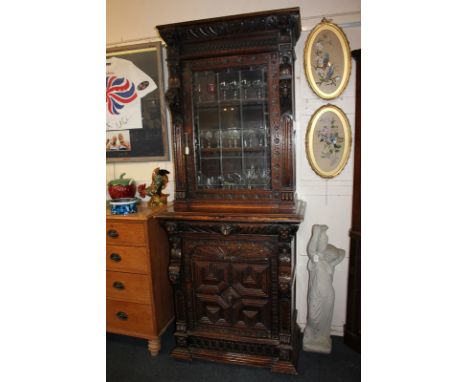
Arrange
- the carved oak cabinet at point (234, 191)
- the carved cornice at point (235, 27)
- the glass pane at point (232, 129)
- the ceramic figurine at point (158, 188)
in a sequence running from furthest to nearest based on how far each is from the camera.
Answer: the ceramic figurine at point (158, 188) < the glass pane at point (232, 129) < the carved oak cabinet at point (234, 191) < the carved cornice at point (235, 27)

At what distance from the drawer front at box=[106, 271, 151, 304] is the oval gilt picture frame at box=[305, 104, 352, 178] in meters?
1.52

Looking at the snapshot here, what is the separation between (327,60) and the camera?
81.6 inches

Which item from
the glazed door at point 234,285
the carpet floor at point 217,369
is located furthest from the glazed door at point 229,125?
the carpet floor at point 217,369

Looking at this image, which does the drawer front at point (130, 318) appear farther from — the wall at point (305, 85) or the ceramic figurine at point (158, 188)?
the wall at point (305, 85)

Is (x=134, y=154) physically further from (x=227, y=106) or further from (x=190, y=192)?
(x=227, y=106)

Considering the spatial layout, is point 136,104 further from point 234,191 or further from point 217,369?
point 217,369

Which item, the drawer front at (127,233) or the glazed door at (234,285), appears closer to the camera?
the glazed door at (234,285)

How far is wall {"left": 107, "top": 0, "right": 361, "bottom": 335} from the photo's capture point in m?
2.06

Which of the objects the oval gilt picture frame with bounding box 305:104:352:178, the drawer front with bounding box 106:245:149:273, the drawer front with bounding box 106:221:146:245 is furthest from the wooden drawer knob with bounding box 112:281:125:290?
the oval gilt picture frame with bounding box 305:104:352:178

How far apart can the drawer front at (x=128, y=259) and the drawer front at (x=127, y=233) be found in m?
0.05

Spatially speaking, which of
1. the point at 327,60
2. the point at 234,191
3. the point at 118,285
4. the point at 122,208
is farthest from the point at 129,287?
the point at 327,60

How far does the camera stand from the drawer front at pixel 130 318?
2145mm

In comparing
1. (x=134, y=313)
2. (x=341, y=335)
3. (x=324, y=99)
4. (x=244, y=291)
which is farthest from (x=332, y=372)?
(x=324, y=99)

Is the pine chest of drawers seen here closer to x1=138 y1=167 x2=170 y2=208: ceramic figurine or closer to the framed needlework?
x1=138 y1=167 x2=170 y2=208: ceramic figurine
